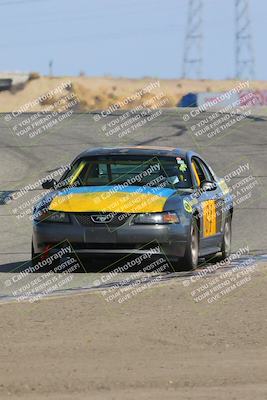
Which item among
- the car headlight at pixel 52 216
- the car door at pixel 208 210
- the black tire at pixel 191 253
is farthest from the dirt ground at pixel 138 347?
the car door at pixel 208 210

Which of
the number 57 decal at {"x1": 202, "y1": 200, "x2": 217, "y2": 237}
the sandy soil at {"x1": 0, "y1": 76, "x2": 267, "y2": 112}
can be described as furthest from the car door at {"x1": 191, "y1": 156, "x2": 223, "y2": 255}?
the sandy soil at {"x1": 0, "y1": 76, "x2": 267, "y2": 112}

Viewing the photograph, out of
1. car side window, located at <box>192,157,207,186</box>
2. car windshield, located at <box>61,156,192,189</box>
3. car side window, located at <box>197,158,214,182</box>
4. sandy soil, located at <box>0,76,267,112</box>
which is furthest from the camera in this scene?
sandy soil, located at <box>0,76,267,112</box>

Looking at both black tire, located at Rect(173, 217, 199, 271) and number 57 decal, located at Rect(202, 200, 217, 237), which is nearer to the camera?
black tire, located at Rect(173, 217, 199, 271)

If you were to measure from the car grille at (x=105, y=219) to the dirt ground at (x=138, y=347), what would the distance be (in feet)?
5.18

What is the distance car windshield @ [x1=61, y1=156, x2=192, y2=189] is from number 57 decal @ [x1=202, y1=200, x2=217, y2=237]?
1.22 ft

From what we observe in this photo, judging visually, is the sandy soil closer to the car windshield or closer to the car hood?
the car windshield

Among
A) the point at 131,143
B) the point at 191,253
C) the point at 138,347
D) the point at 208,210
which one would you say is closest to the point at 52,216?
the point at 191,253

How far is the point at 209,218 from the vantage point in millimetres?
13711

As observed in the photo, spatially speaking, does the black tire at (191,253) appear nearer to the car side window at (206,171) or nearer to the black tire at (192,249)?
the black tire at (192,249)

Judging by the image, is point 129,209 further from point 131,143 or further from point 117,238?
point 131,143

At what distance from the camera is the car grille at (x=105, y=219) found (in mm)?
12414

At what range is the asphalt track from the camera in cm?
1867

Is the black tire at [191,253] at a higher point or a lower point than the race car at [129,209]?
lower

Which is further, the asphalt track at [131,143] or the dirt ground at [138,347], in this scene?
the asphalt track at [131,143]
